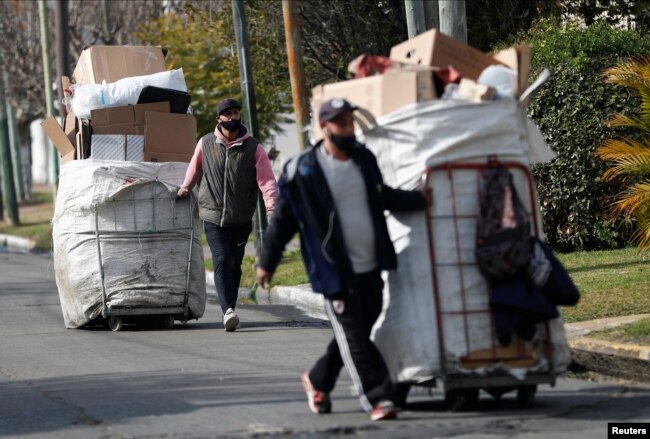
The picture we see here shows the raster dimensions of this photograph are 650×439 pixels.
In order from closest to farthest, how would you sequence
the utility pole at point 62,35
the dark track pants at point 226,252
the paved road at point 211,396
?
the paved road at point 211,396
the dark track pants at point 226,252
the utility pole at point 62,35

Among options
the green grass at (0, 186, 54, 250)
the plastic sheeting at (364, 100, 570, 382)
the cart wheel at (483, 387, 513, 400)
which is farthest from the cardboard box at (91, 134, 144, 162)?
the green grass at (0, 186, 54, 250)

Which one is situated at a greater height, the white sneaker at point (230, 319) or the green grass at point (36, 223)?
the green grass at point (36, 223)

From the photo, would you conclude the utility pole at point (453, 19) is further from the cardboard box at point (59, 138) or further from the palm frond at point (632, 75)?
the cardboard box at point (59, 138)

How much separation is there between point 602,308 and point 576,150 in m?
4.27

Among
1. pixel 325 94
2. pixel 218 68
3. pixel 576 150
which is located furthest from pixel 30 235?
pixel 325 94

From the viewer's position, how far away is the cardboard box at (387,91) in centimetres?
730

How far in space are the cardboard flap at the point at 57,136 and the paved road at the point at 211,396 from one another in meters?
1.67

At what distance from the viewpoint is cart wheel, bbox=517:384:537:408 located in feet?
24.3

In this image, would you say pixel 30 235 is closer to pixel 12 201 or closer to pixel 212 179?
pixel 12 201

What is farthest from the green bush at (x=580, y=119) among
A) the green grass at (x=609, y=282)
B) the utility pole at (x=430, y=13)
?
the utility pole at (x=430, y=13)

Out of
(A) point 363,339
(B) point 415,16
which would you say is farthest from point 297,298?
(A) point 363,339

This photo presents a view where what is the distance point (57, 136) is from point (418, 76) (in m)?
5.57

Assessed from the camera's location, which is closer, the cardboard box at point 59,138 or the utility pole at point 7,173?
the cardboard box at point 59,138

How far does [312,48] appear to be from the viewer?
19922 mm
